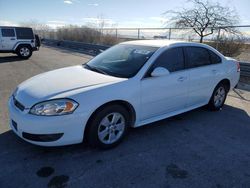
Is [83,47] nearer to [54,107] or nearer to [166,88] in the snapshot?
[166,88]

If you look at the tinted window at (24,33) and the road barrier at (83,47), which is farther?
the road barrier at (83,47)

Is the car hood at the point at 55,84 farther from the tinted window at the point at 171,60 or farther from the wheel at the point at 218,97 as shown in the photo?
the wheel at the point at 218,97

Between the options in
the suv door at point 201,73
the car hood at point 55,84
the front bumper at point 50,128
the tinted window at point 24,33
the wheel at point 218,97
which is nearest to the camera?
the front bumper at point 50,128

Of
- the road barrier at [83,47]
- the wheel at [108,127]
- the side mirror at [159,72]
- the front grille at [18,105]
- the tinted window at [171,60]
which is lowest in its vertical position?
the road barrier at [83,47]

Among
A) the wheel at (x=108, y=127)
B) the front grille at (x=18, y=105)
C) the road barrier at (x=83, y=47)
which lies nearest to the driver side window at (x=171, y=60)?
the wheel at (x=108, y=127)

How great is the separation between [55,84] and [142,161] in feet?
5.50

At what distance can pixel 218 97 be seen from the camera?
5371 millimetres

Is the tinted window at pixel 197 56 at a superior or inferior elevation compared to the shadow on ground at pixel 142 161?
superior

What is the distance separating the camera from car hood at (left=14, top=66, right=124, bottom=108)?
10.5ft

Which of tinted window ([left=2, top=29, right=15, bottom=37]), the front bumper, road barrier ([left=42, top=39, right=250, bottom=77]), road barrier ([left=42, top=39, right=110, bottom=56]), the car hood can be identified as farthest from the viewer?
road barrier ([left=42, top=39, right=110, bottom=56])

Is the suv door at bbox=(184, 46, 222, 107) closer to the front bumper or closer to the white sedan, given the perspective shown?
the white sedan

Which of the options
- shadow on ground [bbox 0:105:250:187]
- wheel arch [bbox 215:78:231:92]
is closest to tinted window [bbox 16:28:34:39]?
shadow on ground [bbox 0:105:250:187]

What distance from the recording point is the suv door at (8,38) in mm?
13219

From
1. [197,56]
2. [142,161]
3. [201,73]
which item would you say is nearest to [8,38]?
[197,56]
